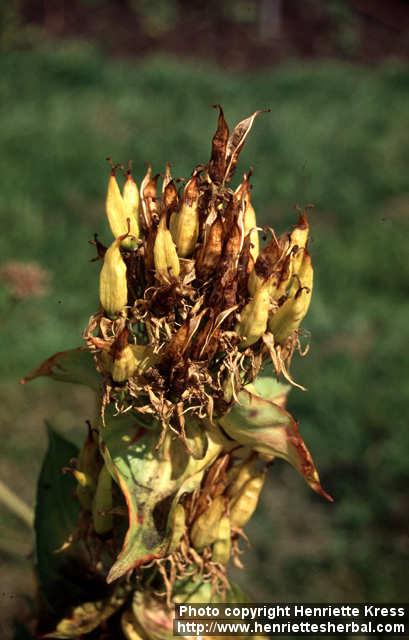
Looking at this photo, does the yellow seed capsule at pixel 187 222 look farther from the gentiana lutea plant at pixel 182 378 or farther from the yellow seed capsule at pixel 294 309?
the yellow seed capsule at pixel 294 309

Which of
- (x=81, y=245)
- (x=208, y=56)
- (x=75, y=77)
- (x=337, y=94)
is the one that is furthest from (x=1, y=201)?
(x=208, y=56)

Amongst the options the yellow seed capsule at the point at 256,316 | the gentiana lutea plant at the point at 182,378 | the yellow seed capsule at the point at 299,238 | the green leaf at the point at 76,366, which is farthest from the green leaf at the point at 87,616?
the yellow seed capsule at the point at 299,238

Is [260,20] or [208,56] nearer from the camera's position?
[208,56]

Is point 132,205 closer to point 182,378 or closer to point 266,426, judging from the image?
point 182,378

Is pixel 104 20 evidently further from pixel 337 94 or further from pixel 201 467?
pixel 201 467

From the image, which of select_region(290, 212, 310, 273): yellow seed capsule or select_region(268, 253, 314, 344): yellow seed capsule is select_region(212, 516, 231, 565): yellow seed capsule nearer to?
select_region(268, 253, 314, 344): yellow seed capsule
